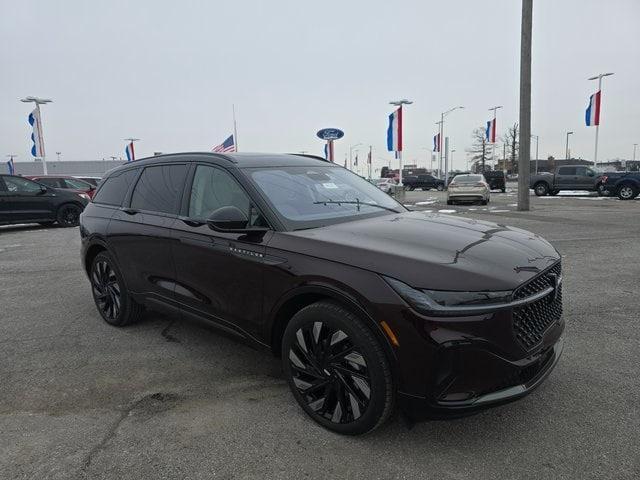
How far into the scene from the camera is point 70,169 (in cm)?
8831

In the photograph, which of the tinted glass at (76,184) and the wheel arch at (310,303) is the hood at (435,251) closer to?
the wheel arch at (310,303)

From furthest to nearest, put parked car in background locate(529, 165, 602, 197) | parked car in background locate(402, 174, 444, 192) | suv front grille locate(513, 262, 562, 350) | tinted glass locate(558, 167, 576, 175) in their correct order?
parked car in background locate(402, 174, 444, 192), tinted glass locate(558, 167, 576, 175), parked car in background locate(529, 165, 602, 197), suv front grille locate(513, 262, 562, 350)

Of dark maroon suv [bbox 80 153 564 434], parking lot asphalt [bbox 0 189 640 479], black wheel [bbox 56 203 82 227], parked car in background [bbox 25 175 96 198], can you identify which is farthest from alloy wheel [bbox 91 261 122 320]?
parked car in background [bbox 25 175 96 198]

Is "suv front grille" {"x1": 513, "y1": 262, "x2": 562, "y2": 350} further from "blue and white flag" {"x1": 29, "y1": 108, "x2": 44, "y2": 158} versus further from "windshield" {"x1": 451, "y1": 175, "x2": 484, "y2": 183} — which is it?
"blue and white flag" {"x1": 29, "y1": 108, "x2": 44, "y2": 158}

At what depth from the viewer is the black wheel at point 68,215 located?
14.2m

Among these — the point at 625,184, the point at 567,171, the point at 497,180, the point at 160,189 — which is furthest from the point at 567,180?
the point at 160,189

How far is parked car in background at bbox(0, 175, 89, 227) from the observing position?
1308 cm

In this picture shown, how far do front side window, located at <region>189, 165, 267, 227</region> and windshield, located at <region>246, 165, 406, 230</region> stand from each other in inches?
5.8

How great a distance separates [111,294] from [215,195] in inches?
78.5

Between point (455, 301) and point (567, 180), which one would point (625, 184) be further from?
point (455, 301)

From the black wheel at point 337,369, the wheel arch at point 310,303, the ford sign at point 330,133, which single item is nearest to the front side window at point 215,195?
the wheel arch at point 310,303

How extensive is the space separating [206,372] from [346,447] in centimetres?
150

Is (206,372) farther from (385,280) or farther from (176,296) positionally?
(385,280)

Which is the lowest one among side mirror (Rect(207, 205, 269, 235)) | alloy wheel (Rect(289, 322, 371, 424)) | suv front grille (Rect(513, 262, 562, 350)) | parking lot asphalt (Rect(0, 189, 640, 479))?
parking lot asphalt (Rect(0, 189, 640, 479))
